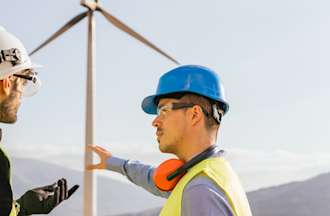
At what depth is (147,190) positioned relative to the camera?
8.25 m

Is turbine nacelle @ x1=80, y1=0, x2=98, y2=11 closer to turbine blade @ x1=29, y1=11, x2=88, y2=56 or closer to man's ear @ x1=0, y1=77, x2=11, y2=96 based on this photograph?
turbine blade @ x1=29, y1=11, x2=88, y2=56

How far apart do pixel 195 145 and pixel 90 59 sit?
715 inches

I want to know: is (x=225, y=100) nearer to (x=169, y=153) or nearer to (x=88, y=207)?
(x=169, y=153)

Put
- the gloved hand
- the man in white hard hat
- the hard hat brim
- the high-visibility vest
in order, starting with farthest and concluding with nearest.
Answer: the gloved hand, the hard hat brim, the man in white hard hat, the high-visibility vest

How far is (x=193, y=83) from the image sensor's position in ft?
20.7

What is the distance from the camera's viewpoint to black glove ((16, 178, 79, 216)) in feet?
25.0

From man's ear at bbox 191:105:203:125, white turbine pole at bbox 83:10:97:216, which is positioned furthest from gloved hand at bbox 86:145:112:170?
white turbine pole at bbox 83:10:97:216

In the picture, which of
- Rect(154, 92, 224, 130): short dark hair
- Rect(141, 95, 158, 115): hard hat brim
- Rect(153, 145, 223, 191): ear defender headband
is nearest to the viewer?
Rect(153, 145, 223, 191): ear defender headband

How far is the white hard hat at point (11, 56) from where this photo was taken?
717 centimetres

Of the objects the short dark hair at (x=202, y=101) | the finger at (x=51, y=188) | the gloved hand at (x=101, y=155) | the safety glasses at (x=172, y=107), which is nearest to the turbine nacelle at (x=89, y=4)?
the gloved hand at (x=101, y=155)

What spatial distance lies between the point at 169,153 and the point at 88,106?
17236 mm

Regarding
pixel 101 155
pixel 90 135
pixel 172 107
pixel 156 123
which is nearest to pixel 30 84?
pixel 101 155

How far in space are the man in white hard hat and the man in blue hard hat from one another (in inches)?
58.9

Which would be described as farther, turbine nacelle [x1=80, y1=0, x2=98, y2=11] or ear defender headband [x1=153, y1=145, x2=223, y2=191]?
turbine nacelle [x1=80, y1=0, x2=98, y2=11]
